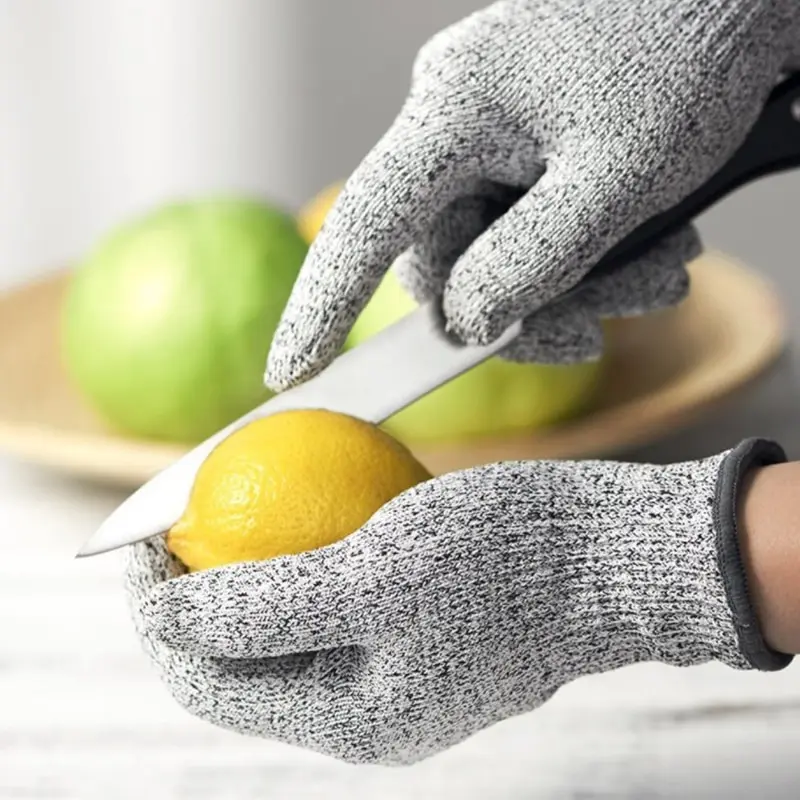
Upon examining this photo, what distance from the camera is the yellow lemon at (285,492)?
52cm

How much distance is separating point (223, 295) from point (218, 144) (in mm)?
727

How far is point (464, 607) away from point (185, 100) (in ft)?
3.73

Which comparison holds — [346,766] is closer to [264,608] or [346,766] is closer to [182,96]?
[264,608]

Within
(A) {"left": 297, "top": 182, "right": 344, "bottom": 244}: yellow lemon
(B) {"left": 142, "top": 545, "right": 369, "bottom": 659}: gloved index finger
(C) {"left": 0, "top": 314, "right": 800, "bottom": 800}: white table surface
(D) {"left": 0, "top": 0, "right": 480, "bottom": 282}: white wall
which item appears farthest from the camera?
(D) {"left": 0, "top": 0, "right": 480, "bottom": 282}: white wall

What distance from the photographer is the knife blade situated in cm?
58

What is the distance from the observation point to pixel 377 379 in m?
0.61

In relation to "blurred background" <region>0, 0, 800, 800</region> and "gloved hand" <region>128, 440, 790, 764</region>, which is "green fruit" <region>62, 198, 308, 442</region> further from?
"gloved hand" <region>128, 440, 790, 764</region>

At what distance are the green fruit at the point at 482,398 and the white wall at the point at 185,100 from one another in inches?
27.2

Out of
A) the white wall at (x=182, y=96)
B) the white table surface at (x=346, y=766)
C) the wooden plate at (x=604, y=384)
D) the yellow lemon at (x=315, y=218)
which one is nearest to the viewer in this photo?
the white table surface at (x=346, y=766)

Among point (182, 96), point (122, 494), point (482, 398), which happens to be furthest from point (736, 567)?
point (182, 96)

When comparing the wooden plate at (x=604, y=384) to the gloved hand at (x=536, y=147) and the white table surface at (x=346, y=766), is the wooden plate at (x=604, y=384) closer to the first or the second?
the white table surface at (x=346, y=766)

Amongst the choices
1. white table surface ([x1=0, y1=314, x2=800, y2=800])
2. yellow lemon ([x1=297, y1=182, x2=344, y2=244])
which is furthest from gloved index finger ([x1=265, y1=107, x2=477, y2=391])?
yellow lemon ([x1=297, y1=182, x2=344, y2=244])

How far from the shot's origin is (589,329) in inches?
26.5

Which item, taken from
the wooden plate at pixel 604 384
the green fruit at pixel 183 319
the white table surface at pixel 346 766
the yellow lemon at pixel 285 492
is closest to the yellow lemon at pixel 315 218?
the green fruit at pixel 183 319
